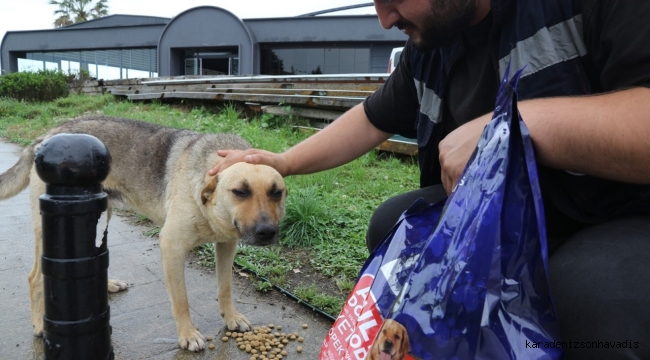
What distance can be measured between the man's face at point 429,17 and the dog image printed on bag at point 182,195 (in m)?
1.21

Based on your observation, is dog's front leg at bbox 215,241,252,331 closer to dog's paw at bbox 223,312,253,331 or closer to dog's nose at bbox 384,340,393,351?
dog's paw at bbox 223,312,253,331

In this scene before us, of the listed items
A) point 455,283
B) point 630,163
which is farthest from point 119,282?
point 630,163

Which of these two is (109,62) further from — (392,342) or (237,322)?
(392,342)

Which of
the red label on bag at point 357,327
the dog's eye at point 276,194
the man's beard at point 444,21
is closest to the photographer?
the red label on bag at point 357,327

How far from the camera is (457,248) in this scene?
1.26 m

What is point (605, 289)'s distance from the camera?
127 centimetres

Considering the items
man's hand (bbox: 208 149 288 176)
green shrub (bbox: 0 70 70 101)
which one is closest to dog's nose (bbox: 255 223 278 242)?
man's hand (bbox: 208 149 288 176)

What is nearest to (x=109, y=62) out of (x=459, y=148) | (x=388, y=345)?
(x=459, y=148)

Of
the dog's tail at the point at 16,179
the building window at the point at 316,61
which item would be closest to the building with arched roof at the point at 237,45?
the building window at the point at 316,61

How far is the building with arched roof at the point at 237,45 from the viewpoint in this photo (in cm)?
2331

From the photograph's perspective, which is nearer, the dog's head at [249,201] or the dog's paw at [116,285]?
the dog's head at [249,201]

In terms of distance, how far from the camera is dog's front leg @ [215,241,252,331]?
3.13 metres

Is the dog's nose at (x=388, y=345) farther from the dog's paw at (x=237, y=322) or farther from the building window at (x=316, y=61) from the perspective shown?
the building window at (x=316, y=61)

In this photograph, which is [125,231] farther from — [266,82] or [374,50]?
[374,50]
